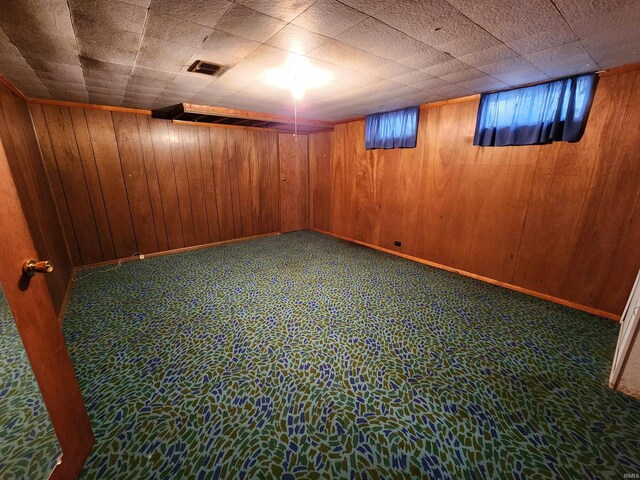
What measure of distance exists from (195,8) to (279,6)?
1.61 feet

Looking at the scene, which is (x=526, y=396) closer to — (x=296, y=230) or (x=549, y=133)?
(x=549, y=133)

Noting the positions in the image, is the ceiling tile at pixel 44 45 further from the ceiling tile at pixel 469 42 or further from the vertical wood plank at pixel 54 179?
the ceiling tile at pixel 469 42

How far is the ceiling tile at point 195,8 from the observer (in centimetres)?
140

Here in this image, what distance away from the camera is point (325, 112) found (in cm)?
428

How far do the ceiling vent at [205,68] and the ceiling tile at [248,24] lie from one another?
0.70 metres

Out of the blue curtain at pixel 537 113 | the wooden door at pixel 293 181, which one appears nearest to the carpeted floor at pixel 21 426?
the blue curtain at pixel 537 113

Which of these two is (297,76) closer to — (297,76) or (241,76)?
(297,76)

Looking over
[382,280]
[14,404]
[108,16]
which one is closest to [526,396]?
[382,280]

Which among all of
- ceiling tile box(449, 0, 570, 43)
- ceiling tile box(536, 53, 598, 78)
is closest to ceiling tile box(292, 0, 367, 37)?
ceiling tile box(449, 0, 570, 43)

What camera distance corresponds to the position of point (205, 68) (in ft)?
7.81

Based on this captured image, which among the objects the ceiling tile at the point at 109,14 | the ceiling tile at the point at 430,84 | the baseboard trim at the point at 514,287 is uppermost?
the ceiling tile at the point at 430,84

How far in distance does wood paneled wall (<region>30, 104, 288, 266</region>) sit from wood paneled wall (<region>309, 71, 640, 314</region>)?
243cm

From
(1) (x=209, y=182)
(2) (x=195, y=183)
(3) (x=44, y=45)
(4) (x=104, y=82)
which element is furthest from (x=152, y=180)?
(3) (x=44, y=45)

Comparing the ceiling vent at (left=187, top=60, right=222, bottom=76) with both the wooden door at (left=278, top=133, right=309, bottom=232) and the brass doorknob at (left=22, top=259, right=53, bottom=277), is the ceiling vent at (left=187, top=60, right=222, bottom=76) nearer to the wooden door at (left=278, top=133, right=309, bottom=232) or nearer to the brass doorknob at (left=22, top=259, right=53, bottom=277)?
the brass doorknob at (left=22, top=259, right=53, bottom=277)
